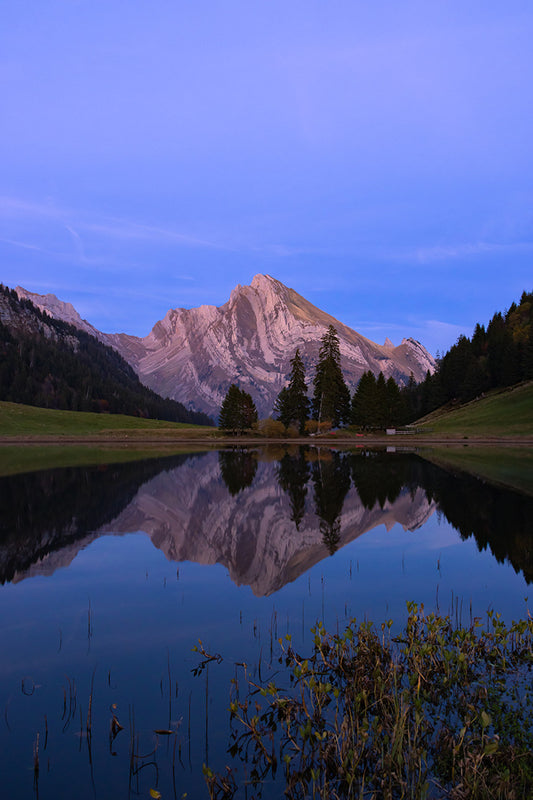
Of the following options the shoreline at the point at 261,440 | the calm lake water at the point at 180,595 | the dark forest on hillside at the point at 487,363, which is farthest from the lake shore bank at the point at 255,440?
the calm lake water at the point at 180,595

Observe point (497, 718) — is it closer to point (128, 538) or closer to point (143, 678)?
point (143, 678)

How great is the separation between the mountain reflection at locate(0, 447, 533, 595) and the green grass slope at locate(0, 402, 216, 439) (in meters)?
74.6

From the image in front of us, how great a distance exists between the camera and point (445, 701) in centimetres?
881

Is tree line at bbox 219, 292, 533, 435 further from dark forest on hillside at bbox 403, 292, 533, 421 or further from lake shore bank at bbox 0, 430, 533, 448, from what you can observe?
lake shore bank at bbox 0, 430, 533, 448

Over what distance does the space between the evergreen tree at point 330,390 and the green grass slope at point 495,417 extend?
2028cm

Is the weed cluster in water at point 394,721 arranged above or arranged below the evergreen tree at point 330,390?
below

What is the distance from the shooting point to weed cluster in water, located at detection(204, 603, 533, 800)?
6754mm

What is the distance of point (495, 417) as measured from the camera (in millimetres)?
107000

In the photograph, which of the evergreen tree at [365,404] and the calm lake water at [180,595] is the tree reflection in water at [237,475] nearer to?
the calm lake water at [180,595]

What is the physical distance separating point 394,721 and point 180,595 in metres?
8.17

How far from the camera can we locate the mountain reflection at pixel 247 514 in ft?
61.6

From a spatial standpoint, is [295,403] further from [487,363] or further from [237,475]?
[237,475]

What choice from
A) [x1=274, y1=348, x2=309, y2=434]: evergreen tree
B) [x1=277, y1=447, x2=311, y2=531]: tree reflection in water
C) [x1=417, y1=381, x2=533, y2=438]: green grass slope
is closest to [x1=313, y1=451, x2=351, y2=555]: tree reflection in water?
[x1=277, y1=447, x2=311, y2=531]: tree reflection in water

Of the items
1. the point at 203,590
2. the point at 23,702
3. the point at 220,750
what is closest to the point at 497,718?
the point at 220,750
